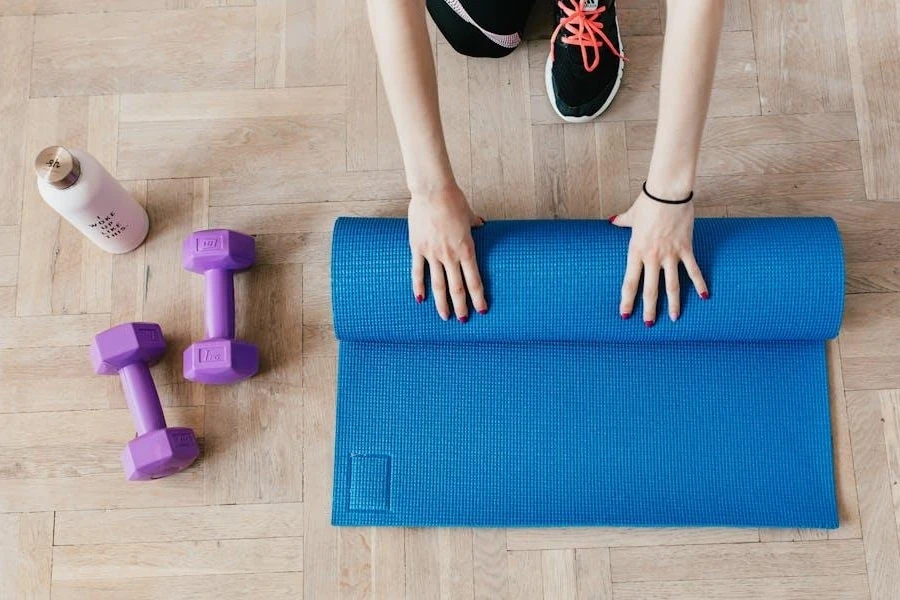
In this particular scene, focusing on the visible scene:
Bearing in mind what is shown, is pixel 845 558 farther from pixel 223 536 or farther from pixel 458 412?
pixel 223 536

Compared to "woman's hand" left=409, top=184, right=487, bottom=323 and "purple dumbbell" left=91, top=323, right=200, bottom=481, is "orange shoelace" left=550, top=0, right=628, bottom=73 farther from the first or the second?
"purple dumbbell" left=91, top=323, right=200, bottom=481

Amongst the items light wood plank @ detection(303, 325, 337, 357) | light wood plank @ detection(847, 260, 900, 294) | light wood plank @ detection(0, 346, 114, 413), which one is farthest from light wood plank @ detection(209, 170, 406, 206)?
light wood plank @ detection(847, 260, 900, 294)

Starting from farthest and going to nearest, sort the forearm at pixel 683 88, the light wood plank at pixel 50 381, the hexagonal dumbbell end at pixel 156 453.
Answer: the light wood plank at pixel 50 381 < the hexagonal dumbbell end at pixel 156 453 < the forearm at pixel 683 88

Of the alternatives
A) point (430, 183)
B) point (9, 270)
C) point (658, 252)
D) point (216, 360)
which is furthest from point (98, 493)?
point (658, 252)

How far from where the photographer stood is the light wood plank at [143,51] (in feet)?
4.51

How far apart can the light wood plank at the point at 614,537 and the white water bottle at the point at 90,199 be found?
0.82 m

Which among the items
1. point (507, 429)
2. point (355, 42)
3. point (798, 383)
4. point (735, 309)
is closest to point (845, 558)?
point (798, 383)

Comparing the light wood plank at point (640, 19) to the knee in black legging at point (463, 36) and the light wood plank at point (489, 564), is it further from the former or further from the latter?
the light wood plank at point (489, 564)

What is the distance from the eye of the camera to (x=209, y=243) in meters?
1.19

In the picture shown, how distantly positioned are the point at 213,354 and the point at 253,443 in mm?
174

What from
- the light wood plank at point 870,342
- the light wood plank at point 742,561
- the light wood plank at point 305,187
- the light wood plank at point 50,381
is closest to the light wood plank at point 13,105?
the light wood plank at point 50,381

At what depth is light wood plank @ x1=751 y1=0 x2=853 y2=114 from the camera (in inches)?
52.7

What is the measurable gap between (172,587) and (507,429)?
0.60 meters

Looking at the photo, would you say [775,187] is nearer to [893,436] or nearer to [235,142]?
[893,436]
